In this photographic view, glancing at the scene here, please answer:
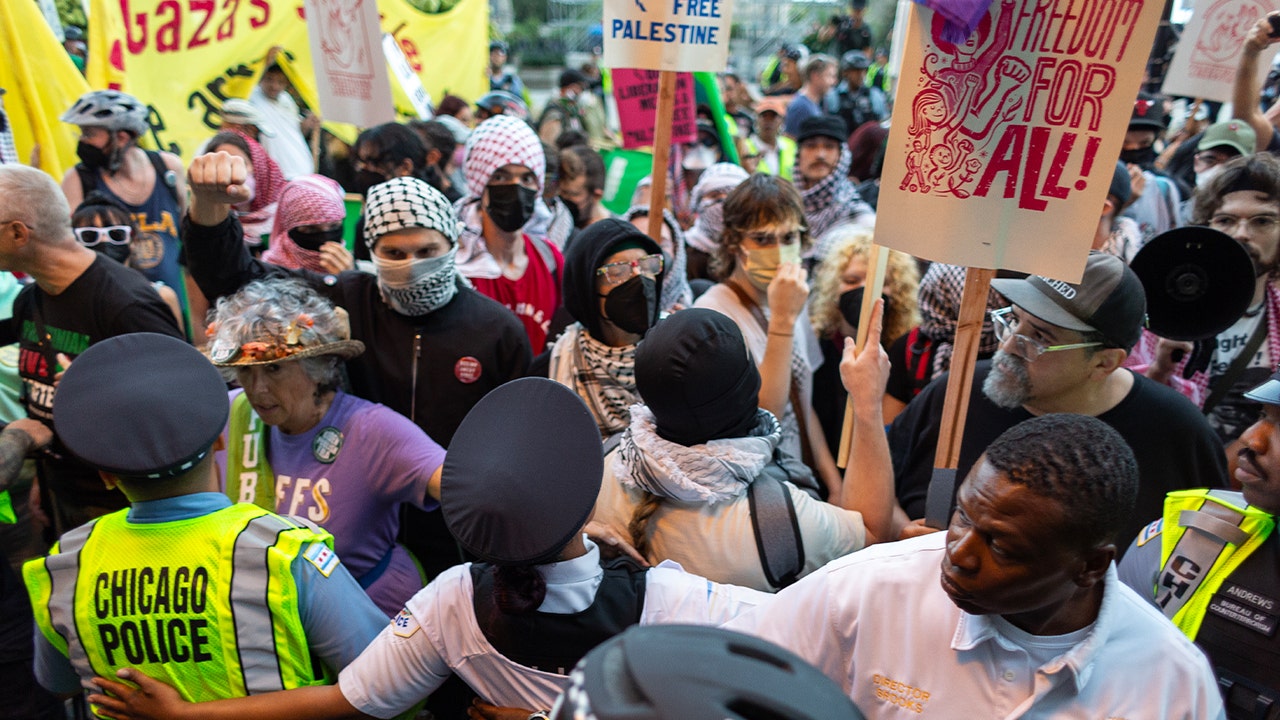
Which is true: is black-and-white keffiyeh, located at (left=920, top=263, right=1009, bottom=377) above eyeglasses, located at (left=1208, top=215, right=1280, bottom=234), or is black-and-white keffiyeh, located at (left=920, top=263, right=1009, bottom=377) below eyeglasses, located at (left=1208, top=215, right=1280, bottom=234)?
below

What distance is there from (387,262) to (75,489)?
150 cm

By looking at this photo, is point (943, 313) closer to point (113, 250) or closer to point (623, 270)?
point (623, 270)

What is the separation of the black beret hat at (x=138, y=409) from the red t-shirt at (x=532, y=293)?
2.33 meters

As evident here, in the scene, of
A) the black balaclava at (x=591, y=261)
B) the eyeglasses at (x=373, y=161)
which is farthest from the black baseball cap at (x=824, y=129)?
the black balaclava at (x=591, y=261)

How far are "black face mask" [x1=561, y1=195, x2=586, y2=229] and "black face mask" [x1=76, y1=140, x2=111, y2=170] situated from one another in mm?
2923

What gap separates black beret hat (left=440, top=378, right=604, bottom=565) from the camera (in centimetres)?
170

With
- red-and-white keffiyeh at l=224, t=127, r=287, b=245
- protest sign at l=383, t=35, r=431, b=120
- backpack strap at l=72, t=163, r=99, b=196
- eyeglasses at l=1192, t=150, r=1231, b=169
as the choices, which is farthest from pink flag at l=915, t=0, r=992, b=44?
protest sign at l=383, t=35, r=431, b=120

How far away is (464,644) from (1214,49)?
5418mm

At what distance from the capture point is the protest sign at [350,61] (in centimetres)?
464

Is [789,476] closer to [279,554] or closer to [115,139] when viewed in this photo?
[279,554]

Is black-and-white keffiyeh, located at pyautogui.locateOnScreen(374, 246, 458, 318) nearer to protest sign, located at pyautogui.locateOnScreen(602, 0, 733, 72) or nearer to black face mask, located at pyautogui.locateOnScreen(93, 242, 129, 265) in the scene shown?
protest sign, located at pyautogui.locateOnScreen(602, 0, 733, 72)

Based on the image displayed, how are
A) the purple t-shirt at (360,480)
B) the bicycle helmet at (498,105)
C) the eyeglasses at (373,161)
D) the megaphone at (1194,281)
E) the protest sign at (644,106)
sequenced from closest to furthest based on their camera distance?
the purple t-shirt at (360,480)
the megaphone at (1194,281)
the eyeglasses at (373,161)
the protest sign at (644,106)
the bicycle helmet at (498,105)

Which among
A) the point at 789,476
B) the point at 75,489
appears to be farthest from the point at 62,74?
the point at 789,476

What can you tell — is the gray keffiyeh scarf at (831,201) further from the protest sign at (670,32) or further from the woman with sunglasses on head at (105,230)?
the woman with sunglasses on head at (105,230)
